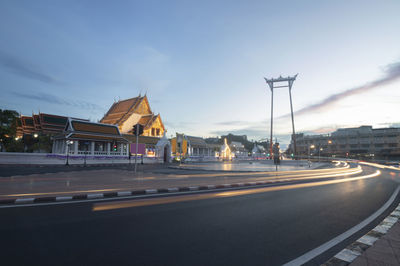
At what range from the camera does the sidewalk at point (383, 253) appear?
3.09 meters

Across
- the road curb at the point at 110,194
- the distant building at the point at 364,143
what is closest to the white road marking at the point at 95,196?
the road curb at the point at 110,194

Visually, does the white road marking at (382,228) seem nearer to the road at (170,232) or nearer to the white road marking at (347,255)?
the road at (170,232)

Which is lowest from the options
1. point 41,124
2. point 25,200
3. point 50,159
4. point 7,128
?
point 25,200

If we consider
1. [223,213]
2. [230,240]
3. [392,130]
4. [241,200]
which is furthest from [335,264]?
[392,130]

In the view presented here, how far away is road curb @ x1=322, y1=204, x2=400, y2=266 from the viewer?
10.3 feet

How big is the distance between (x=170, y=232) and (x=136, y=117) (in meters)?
49.5

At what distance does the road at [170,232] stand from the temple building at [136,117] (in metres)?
43.8

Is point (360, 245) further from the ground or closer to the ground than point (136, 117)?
closer to the ground

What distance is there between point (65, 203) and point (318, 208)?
8.05 m

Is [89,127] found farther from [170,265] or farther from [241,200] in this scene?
[170,265]

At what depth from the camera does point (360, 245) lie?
12.2 feet

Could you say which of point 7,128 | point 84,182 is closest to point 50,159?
point 7,128

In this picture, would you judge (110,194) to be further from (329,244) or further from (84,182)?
(329,244)

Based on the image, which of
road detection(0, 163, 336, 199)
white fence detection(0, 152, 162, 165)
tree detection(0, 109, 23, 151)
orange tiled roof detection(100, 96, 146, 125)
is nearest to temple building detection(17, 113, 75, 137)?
tree detection(0, 109, 23, 151)
